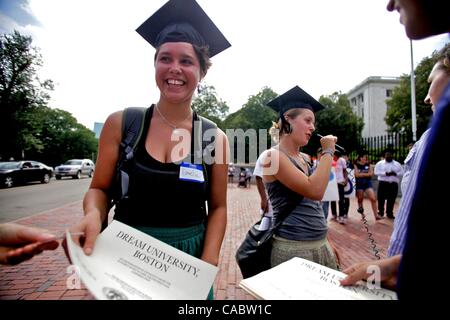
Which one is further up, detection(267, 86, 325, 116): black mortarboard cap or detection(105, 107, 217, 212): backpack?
detection(267, 86, 325, 116): black mortarboard cap

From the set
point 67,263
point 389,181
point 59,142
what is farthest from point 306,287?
point 59,142

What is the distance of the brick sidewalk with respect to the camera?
9.91 ft

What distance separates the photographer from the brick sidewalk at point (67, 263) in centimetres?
302

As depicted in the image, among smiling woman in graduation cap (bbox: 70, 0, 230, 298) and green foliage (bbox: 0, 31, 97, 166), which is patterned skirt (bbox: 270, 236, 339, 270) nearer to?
smiling woman in graduation cap (bbox: 70, 0, 230, 298)

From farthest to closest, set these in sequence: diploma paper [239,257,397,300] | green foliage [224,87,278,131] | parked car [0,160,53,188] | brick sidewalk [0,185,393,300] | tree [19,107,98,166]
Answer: tree [19,107,98,166]
green foliage [224,87,278,131]
parked car [0,160,53,188]
brick sidewalk [0,185,393,300]
diploma paper [239,257,397,300]

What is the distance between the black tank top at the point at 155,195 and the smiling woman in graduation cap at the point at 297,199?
74 cm

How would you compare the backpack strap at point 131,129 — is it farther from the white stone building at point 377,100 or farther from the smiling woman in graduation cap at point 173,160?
the white stone building at point 377,100

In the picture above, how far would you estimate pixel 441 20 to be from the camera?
0.63 m

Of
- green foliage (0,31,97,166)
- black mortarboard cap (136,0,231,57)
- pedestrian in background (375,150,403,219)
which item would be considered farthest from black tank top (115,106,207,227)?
green foliage (0,31,97,166)

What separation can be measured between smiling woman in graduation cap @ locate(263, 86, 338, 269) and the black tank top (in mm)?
738

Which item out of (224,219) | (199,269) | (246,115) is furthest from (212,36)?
(246,115)

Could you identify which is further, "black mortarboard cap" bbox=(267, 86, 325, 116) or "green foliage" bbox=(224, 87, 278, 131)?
"green foliage" bbox=(224, 87, 278, 131)

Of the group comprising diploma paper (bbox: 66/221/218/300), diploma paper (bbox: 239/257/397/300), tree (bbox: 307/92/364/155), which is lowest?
diploma paper (bbox: 239/257/397/300)
